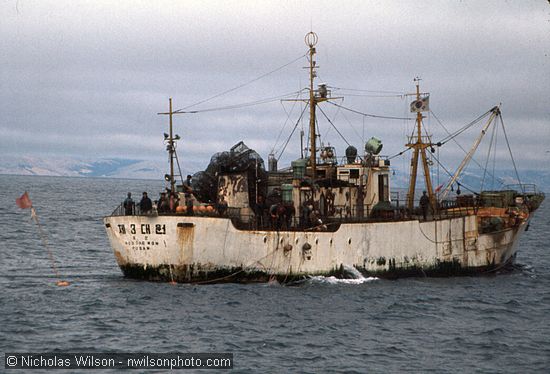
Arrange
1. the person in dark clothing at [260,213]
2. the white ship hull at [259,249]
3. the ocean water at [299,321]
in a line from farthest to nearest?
the person in dark clothing at [260,213] → the white ship hull at [259,249] → the ocean water at [299,321]

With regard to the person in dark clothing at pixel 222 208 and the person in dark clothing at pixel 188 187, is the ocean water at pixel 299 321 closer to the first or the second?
the person in dark clothing at pixel 222 208

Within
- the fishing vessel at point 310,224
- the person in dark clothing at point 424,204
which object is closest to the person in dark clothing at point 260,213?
the fishing vessel at point 310,224

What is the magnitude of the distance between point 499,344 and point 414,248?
12475mm

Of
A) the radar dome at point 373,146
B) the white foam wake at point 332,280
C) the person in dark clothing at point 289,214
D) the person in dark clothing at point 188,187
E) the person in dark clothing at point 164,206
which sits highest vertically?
the radar dome at point 373,146

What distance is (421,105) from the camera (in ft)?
147

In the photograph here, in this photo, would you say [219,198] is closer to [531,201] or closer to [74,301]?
[74,301]

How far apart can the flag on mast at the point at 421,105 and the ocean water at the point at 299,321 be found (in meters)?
10.3

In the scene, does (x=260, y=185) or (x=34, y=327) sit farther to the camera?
(x=260, y=185)

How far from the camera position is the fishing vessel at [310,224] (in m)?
33.8

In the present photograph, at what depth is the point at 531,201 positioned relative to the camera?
47.5 metres

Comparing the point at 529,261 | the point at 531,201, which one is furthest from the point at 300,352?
the point at 529,261

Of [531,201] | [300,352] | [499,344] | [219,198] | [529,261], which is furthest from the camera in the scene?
[529,261]

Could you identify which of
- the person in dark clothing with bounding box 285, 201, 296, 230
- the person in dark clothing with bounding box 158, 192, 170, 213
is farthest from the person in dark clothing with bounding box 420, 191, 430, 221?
the person in dark clothing with bounding box 158, 192, 170, 213

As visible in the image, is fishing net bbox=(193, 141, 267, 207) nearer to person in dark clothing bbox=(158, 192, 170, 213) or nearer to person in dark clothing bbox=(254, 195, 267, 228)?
person in dark clothing bbox=(254, 195, 267, 228)
